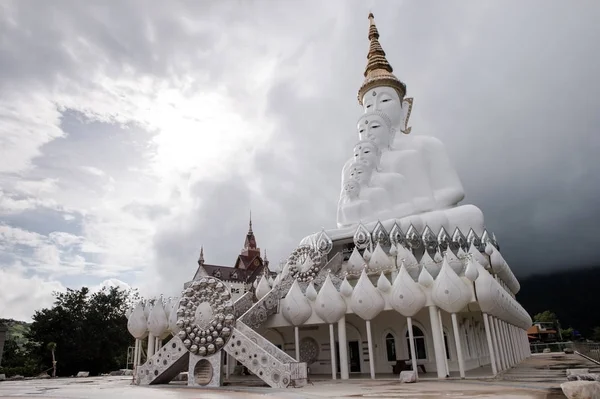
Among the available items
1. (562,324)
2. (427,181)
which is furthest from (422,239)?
(562,324)

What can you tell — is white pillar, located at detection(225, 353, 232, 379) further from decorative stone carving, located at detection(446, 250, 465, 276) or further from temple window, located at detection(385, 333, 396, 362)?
decorative stone carving, located at detection(446, 250, 465, 276)

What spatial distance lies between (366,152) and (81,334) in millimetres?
28125

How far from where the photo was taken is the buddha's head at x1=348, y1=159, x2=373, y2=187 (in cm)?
3144

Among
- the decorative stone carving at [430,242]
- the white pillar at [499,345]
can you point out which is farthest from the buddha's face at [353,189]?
the white pillar at [499,345]

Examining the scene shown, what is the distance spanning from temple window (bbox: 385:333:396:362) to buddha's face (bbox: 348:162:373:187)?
42.2 ft

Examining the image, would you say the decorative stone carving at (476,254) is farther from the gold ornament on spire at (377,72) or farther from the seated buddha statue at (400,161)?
the gold ornament on spire at (377,72)

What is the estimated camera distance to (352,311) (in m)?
18.2

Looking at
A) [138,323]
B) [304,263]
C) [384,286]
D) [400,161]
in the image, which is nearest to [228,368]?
[138,323]

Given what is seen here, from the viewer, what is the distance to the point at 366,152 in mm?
31906

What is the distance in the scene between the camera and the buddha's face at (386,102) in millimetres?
35531

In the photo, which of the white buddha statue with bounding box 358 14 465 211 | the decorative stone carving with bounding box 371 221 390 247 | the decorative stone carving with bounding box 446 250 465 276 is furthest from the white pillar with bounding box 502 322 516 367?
the white buddha statue with bounding box 358 14 465 211

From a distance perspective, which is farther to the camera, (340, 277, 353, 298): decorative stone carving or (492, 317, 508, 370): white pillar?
(492, 317, 508, 370): white pillar

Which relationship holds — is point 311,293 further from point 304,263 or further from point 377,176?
point 377,176

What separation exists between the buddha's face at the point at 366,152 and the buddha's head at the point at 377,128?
1.87m
